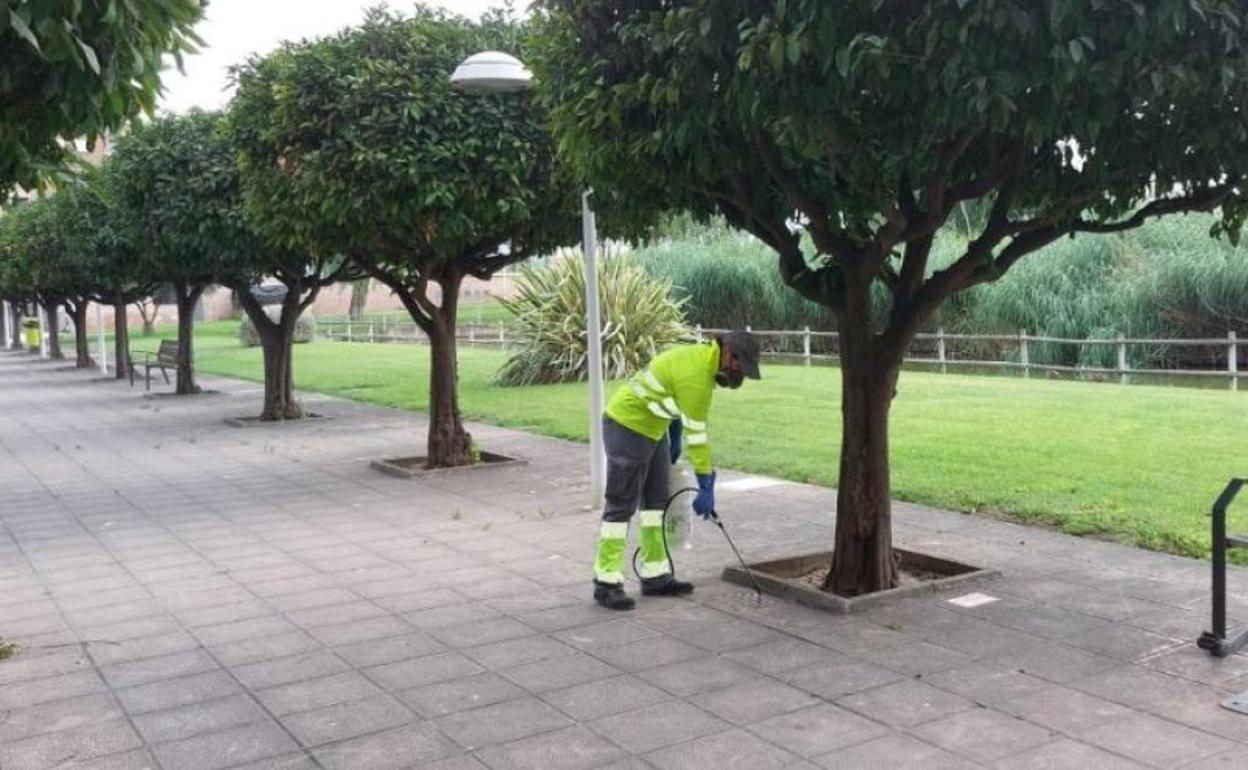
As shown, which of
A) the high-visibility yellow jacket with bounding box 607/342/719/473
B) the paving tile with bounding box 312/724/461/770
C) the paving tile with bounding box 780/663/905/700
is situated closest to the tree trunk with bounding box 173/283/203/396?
the high-visibility yellow jacket with bounding box 607/342/719/473

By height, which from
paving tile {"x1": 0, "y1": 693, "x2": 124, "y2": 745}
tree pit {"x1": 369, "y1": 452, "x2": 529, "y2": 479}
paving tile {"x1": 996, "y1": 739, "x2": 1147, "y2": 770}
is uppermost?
tree pit {"x1": 369, "y1": 452, "x2": 529, "y2": 479}

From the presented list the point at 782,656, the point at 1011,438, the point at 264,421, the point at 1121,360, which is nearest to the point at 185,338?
the point at 264,421

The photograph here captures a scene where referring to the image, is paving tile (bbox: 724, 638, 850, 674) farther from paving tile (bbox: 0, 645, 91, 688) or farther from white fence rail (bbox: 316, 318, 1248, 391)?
white fence rail (bbox: 316, 318, 1248, 391)

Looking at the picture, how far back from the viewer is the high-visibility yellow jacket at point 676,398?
19.7 feet

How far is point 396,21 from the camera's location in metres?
10.8

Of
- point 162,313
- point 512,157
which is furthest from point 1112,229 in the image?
point 162,313

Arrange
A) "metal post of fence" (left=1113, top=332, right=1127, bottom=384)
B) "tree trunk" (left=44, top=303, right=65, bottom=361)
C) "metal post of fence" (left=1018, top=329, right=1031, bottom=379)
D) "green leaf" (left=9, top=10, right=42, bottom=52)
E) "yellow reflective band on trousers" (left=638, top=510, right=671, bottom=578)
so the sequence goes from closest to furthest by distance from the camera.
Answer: "green leaf" (left=9, top=10, right=42, bottom=52), "yellow reflective band on trousers" (left=638, top=510, right=671, bottom=578), "metal post of fence" (left=1113, top=332, right=1127, bottom=384), "metal post of fence" (left=1018, top=329, right=1031, bottom=379), "tree trunk" (left=44, top=303, right=65, bottom=361)

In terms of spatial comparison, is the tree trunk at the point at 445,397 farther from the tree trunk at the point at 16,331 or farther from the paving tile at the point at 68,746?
the tree trunk at the point at 16,331

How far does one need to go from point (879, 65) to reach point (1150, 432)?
8.59m

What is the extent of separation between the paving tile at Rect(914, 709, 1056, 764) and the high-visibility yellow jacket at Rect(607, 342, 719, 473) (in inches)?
76.7

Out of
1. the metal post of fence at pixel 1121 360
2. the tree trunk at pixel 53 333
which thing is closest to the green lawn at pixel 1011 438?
the metal post of fence at pixel 1121 360

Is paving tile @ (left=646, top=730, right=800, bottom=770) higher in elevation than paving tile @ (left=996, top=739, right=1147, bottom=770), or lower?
lower

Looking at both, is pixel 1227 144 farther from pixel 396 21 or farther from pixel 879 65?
pixel 396 21

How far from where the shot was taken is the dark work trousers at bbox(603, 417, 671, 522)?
6.29 metres
